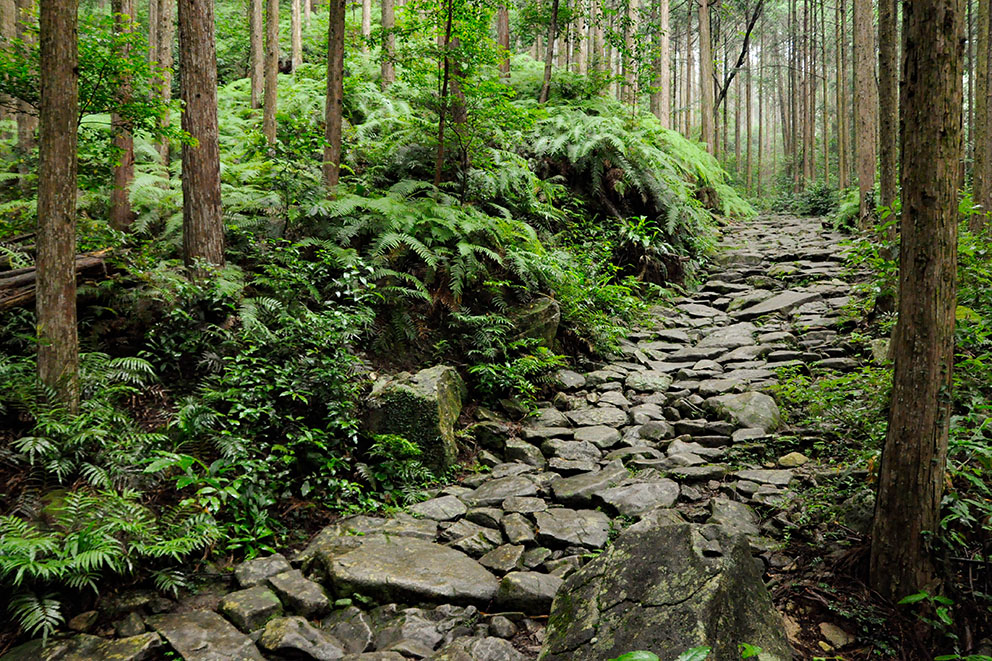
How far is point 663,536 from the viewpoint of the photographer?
3029 mm

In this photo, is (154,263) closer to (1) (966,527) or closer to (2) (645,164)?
(1) (966,527)

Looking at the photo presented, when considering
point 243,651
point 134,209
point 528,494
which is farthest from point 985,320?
point 134,209

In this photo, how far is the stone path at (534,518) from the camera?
10.2 feet

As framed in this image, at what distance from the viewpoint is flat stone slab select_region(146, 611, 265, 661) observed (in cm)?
285

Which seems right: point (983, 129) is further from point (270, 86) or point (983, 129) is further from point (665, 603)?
point (270, 86)

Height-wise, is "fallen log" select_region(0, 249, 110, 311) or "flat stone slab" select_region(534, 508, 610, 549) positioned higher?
"fallen log" select_region(0, 249, 110, 311)

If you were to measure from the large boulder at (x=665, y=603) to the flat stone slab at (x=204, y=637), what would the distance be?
1566mm

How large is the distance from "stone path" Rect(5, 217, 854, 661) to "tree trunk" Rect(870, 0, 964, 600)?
745 millimetres

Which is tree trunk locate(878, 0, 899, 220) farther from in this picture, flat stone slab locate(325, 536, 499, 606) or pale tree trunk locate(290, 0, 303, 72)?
pale tree trunk locate(290, 0, 303, 72)

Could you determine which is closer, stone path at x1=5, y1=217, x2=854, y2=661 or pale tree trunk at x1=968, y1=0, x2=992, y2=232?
stone path at x1=5, y1=217, x2=854, y2=661

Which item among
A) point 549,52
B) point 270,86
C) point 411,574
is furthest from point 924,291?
point 549,52

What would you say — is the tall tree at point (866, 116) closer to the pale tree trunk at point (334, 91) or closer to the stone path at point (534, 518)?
the stone path at point (534, 518)

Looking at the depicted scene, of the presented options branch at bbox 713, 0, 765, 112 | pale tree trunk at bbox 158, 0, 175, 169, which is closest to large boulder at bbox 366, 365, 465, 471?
pale tree trunk at bbox 158, 0, 175, 169

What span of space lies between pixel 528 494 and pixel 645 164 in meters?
8.47
